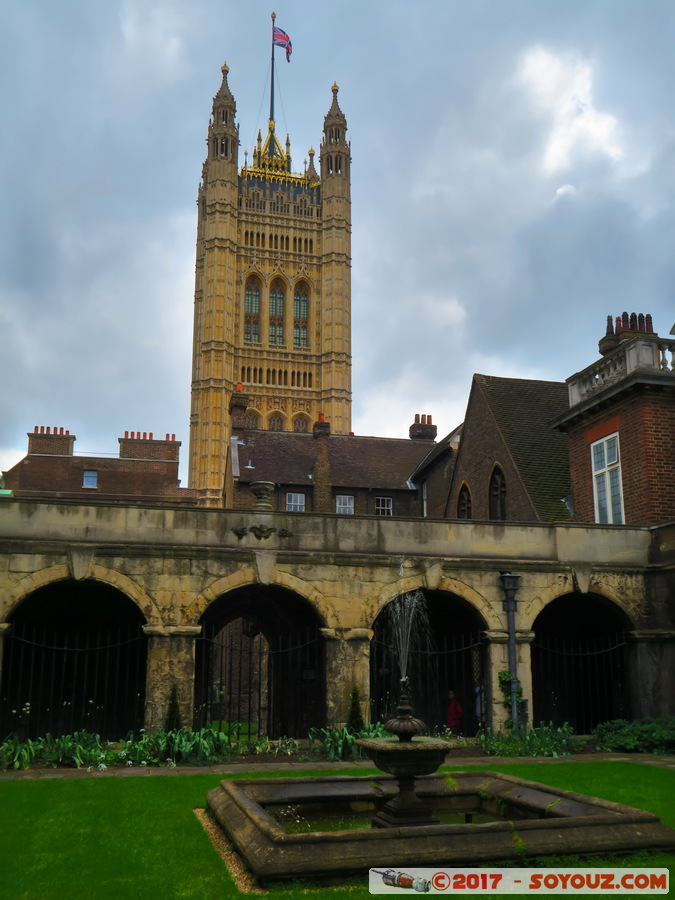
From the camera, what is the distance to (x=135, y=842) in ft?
26.9

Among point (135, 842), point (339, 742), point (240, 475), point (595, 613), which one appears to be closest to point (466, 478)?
point (595, 613)

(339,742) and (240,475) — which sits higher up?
(240,475)

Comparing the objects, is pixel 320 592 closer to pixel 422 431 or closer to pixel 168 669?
pixel 168 669

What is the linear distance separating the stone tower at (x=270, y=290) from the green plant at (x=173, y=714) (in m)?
74.9

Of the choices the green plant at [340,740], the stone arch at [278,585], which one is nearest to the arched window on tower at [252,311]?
the stone arch at [278,585]

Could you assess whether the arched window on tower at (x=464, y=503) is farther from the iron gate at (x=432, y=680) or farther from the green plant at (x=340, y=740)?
the green plant at (x=340, y=740)

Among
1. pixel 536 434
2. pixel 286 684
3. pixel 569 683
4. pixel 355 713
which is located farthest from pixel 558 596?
pixel 286 684

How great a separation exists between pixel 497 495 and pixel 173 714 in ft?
42.3

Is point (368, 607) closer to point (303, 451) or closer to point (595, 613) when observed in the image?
point (595, 613)

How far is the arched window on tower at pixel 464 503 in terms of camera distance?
27872mm

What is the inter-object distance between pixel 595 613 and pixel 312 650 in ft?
23.7

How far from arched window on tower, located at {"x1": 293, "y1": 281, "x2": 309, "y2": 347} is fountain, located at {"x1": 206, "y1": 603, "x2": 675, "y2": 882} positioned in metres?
91.5

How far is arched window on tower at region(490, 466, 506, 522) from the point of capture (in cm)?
2502

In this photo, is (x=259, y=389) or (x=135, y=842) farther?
(x=259, y=389)
